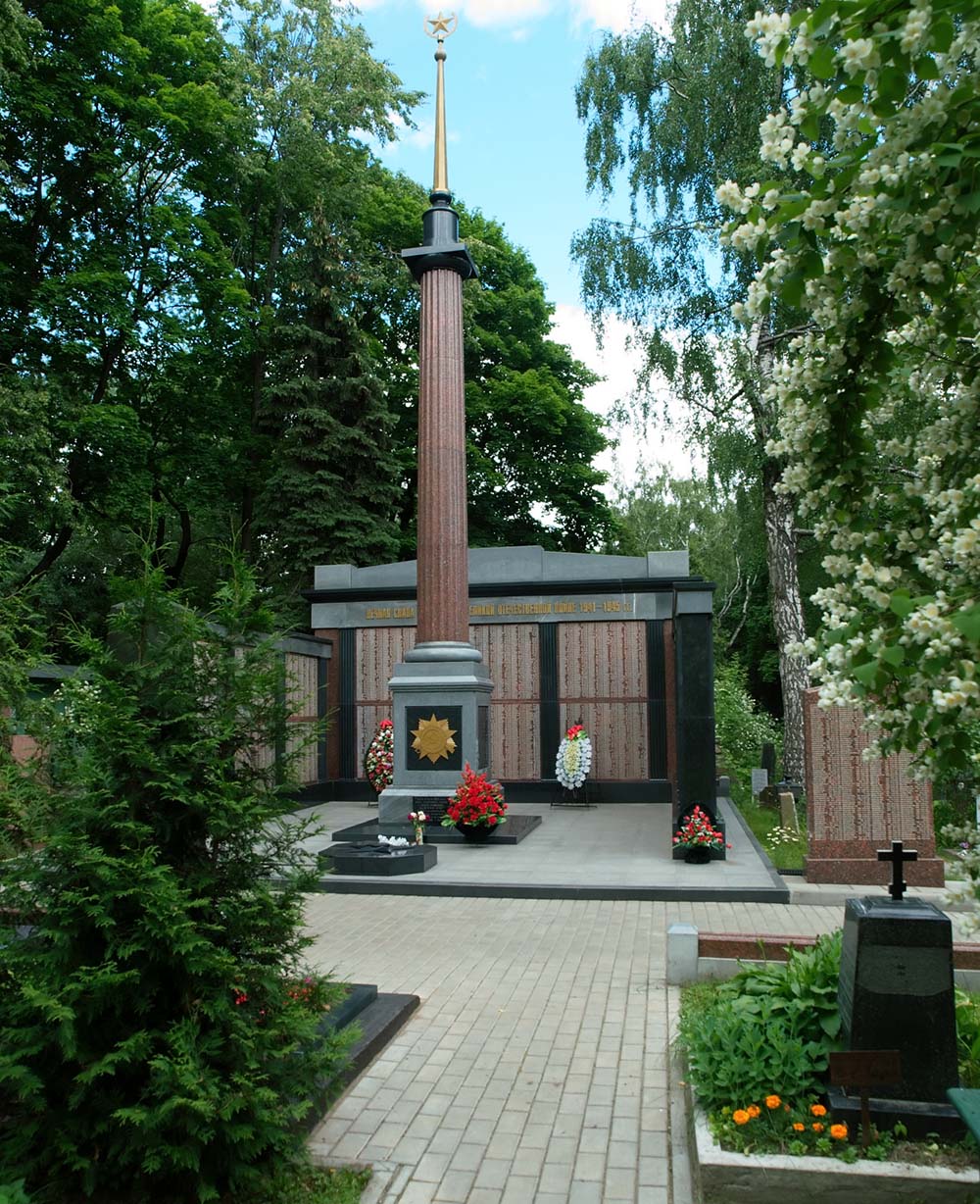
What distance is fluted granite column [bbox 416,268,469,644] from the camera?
14711 mm

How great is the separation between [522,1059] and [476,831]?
740cm

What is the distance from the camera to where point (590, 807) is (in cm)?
1709

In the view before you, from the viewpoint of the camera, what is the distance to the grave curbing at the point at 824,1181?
3.62 metres

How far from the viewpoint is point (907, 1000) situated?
13.8 feet

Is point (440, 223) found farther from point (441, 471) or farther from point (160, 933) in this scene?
point (160, 933)

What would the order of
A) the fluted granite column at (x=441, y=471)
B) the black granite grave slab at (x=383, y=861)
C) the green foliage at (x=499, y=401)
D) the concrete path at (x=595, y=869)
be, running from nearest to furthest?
the concrete path at (x=595, y=869)
the black granite grave slab at (x=383, y=861)
the fluted granite column at (x=441, y=471)
the green foliage at (x=499, y=401)

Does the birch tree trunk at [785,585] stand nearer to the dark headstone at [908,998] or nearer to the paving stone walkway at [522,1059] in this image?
the paving stone walkway at [522,1059]

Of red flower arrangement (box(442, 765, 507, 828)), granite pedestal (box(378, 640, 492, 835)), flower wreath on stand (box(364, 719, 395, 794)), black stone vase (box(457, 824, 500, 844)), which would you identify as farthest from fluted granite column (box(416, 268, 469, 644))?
flower wreath on stand (box(364, 719, 395, 794))

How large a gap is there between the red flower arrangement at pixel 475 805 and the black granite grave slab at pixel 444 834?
0.53 feet

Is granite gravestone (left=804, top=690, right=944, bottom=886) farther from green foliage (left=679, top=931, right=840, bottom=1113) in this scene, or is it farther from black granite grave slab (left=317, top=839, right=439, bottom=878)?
green foliage (left=679, top=931, right=840, bottom=1113)

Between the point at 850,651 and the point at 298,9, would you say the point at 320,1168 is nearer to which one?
the point at 850,651

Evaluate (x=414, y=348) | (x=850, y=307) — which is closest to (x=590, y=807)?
(x=850, y=307)

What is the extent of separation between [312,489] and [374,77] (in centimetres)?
1166

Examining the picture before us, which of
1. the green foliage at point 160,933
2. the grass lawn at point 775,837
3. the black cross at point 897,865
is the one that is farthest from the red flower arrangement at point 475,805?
the green foliage at point 160,933
